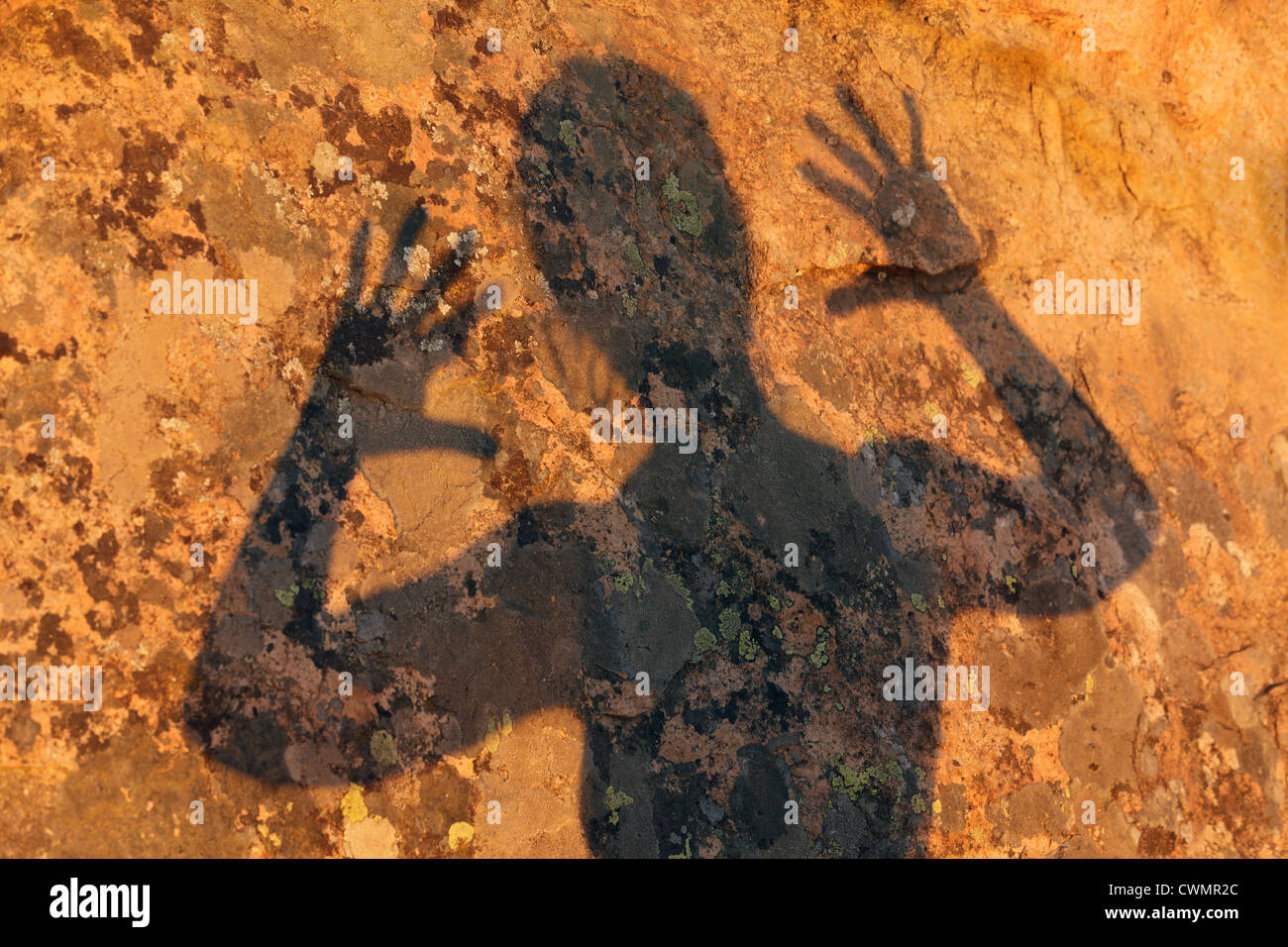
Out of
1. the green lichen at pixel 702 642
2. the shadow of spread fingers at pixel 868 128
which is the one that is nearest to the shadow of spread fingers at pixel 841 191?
the shadow of spread fingers at pixel 868 128

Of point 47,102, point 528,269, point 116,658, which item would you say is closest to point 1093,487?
point 528,269

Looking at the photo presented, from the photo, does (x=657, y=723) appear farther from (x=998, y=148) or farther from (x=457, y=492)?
(x=998, y=148)

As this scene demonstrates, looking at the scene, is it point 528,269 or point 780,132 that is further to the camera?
point 780,132

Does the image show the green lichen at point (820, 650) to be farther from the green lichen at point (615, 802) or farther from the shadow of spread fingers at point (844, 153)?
the shadow of spread fingers at point (844, 153)

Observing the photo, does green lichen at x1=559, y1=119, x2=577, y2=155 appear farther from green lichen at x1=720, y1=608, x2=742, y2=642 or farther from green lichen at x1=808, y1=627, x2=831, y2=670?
green lichen at x1=808, y1=627, x2=831, y2=670

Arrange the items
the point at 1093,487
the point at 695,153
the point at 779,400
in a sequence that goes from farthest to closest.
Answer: the point at 1093,487 < the point at 695,153 < the point at 779,400

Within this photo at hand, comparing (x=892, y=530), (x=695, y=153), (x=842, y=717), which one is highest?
(x=695, y=153)
